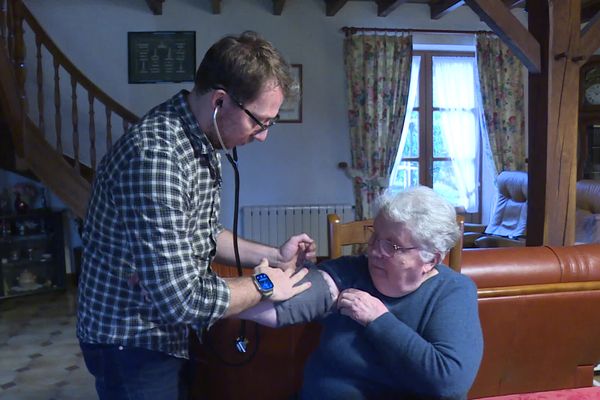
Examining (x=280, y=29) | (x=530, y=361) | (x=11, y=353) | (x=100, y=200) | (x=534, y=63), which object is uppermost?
(x=280, y=29)

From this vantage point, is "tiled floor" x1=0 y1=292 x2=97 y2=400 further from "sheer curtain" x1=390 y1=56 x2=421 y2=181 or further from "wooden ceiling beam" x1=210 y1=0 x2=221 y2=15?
"sheer curtain" x1=390 y1=56 x2=421 y2=181

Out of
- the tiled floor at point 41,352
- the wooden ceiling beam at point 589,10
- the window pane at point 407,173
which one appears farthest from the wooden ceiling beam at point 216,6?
the wooden ceiling beam at point 589,10

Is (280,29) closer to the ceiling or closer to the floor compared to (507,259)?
closer to the ceiling

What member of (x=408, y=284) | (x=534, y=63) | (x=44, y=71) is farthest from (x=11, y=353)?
(x=534, y=63)

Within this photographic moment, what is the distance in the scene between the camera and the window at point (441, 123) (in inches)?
211

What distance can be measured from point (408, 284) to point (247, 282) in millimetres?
416

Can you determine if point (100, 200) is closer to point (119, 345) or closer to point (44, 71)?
point (119, 345)

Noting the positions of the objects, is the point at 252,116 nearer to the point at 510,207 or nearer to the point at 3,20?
the point at 3,20

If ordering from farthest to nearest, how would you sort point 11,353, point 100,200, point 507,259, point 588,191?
point 588,191 < point 11,353 < point 507,259 < point 100,200

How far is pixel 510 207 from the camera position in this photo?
466 cm

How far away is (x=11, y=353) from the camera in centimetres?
321

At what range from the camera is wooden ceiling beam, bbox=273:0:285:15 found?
15.3ft

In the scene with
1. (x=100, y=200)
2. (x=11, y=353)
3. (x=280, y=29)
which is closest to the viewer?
(x=100, y=200)

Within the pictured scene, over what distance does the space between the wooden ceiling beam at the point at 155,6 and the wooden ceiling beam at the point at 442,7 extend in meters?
2.53
